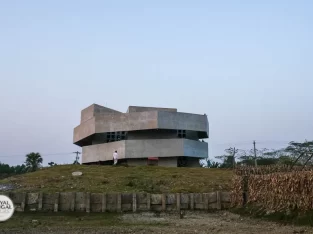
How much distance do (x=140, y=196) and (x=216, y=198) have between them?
4.76 metres

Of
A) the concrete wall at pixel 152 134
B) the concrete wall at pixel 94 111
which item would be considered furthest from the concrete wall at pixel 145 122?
the concrete wall at pixel 152 134

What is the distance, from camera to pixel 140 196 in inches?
918

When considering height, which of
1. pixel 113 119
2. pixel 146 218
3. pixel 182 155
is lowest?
pixel 146 218

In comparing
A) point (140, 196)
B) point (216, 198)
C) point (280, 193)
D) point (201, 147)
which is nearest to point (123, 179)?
point (140, 196)

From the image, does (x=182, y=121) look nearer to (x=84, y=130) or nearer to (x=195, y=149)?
(x=195, y=149)

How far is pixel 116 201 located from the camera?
22797 millimetres

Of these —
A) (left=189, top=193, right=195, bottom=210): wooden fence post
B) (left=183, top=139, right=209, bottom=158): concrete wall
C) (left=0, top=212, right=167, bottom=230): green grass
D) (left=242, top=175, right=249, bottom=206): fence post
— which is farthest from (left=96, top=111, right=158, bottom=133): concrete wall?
(left=0, top=212, right=167, bottom=230): green grass

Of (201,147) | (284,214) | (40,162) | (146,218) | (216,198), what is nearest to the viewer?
(284,214)

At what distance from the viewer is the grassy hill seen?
25.6 meters

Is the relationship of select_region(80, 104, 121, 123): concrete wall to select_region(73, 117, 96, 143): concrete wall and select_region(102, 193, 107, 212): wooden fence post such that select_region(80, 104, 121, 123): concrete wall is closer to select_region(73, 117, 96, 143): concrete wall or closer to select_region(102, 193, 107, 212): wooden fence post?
select_region(73, 117, 96, 143): concrete wall

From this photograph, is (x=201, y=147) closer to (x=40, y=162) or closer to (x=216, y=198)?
(x=216, y=198)

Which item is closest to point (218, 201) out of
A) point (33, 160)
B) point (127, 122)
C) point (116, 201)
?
point (116, 201)

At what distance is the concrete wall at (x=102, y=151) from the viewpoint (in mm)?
44781

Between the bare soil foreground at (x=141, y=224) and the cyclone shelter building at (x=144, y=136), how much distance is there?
22.7 metres
